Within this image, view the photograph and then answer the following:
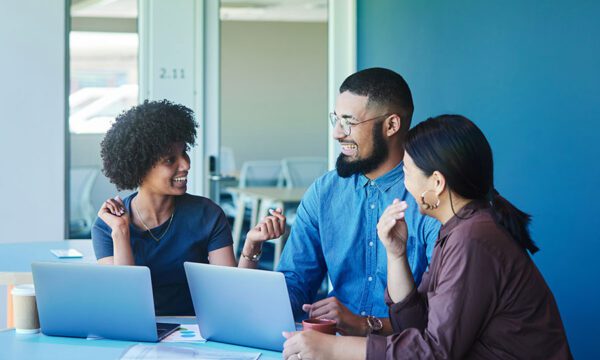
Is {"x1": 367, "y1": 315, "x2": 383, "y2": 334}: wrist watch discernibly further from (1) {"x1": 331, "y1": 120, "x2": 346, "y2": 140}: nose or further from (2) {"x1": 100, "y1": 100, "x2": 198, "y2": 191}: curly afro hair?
(2) {"x1": 100, "y1": 100, "x2": 198, "y2": 191}: curly afro hair

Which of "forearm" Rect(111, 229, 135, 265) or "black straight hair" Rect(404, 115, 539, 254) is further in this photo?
"forearm" Rect(111, 229, 135, 265)

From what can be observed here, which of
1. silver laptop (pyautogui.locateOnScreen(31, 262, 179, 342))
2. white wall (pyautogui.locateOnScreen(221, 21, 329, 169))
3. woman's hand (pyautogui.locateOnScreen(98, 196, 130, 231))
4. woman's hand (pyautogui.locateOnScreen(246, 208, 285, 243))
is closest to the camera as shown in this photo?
silver laptop (pyautogui.locateOnScreen(31, 262, 179, 342))

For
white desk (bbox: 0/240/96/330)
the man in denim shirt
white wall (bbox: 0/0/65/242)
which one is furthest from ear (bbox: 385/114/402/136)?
white wall (bbox: 0/0/65/242)

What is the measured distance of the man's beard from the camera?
8.39 ft

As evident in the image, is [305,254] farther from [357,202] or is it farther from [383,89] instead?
[383,89]

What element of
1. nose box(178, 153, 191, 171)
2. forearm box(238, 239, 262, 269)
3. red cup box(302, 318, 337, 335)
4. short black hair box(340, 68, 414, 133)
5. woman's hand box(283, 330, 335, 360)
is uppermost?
short black hair box(340, 68, 414, 133)

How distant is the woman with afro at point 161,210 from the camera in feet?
8.71

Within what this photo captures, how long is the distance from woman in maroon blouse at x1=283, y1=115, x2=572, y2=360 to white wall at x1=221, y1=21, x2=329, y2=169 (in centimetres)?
884

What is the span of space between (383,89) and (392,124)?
108 millimetres

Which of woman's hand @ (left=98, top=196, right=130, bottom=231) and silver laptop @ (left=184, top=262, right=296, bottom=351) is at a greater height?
woman's hand @ (left=98, top=196, right=130, bottom=231)

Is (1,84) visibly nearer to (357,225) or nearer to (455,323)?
(357,225)

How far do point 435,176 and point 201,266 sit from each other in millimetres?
578

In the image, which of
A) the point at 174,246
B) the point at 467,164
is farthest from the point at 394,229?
the point at 174,246

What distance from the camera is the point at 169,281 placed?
268 centimetres
